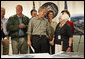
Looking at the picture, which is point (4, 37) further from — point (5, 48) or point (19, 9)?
point (19, 9)

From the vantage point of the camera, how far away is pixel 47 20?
3.21 meters

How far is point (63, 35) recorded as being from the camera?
321cm

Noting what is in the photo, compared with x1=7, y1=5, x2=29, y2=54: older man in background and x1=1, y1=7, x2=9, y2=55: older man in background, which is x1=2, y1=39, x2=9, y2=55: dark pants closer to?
x1=1, y1=7, x2=9, y2=55: older man in background

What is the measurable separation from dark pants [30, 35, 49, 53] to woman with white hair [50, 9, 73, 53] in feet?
0.43

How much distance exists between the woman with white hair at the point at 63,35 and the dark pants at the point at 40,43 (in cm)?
13

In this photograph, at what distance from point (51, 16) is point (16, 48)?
85 cm

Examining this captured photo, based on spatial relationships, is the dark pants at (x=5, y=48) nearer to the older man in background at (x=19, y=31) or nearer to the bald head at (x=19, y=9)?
the older man in background at (x=19, y=31)

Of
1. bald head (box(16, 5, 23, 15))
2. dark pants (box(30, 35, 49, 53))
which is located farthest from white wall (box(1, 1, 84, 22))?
dark pants (box(30, 35, 49, 53))

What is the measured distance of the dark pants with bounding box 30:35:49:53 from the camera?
3.18 metres

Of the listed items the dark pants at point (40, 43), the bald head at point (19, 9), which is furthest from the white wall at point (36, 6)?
the dark pants at point (40, 43)

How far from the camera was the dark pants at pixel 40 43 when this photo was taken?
3184mm

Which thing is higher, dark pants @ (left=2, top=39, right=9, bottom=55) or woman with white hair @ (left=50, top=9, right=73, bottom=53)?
woman with white hair @ (left=50, top=9, right=73, bottom=53)

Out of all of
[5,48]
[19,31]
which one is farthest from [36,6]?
[5,48]

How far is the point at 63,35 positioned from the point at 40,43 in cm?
44
